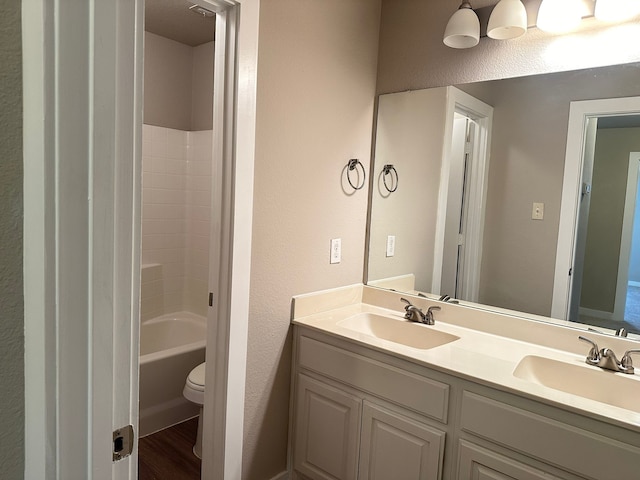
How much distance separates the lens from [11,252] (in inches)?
25.1

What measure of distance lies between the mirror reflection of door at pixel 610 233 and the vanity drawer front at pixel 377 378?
2.30 feet

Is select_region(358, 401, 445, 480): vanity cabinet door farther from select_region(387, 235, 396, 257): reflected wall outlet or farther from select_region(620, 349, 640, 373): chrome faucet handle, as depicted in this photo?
select_region(387, 235, 396, 257): reflected wall outlet

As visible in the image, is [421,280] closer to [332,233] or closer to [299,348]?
[332,233]

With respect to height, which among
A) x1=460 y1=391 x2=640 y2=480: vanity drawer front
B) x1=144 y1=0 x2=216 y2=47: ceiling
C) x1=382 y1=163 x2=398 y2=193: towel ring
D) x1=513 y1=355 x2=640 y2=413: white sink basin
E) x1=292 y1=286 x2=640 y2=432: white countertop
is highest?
x1=144 y1=0 x2=216 y2=47: ceiling

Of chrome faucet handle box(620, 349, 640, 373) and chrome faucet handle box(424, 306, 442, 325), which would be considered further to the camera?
chrome faucet handle box(424, 306, 442, 325)

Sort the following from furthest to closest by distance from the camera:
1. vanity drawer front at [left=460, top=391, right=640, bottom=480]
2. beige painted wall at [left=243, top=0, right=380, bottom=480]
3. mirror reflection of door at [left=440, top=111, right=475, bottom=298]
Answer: mirror reflection of door at [left=440, top=111, right=475, bottom=298] < beige painted wall at [left=243, top=0, right=380, bottom=480] < vanity drawer front at [left=460, top=391, right=640, bottom=480]

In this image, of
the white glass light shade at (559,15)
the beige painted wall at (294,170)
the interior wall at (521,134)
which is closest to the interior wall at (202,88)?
the beige painted wall at (294,170)

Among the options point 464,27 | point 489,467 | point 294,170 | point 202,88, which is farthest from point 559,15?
point 202,88

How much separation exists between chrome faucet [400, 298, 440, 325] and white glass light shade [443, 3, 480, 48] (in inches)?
46.7

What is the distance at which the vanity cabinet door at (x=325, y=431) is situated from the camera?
1848 millimetres

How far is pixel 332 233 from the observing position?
2.20 metres

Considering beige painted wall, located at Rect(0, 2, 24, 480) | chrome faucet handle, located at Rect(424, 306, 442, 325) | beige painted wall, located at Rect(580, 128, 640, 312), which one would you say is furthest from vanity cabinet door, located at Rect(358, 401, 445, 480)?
beige painted wall, located at Rect(0, 2, 24, 480)

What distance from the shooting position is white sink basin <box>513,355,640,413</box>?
150 cm

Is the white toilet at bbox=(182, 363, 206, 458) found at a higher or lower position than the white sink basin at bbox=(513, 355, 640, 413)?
lower
